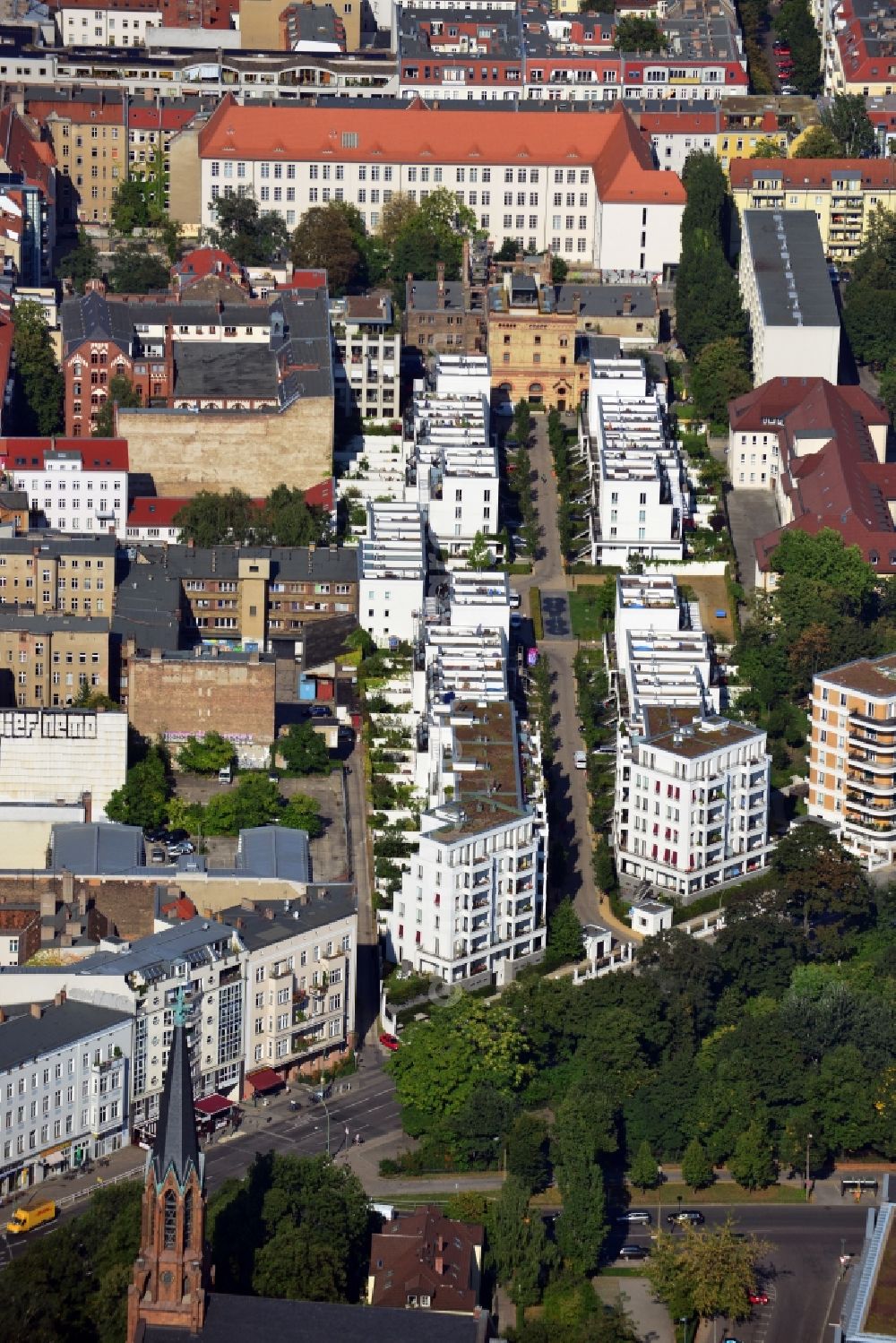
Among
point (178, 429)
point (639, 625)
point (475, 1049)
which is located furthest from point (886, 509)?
point (475, 1049)

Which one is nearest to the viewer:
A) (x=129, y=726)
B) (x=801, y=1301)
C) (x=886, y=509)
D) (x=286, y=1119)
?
(x=801, y=1301)

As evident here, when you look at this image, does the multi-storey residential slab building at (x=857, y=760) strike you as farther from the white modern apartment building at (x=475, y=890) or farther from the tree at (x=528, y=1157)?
the tree at (x=528, y=1157)

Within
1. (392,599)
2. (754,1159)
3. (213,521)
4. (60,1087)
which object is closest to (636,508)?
(392,599)

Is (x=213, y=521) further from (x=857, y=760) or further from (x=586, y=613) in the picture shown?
(x=857, y=760)

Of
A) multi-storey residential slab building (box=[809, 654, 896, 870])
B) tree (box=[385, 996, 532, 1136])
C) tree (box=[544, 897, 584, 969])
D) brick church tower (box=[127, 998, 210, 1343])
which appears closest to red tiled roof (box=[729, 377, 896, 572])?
multi-storey residential slab building (box=[809, 654, 896, 870])

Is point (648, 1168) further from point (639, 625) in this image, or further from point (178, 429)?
point (178, 429)

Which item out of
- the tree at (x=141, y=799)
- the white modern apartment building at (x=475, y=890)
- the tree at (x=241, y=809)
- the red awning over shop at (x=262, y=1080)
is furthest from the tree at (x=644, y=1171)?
the tree at (x=141, y=799)
